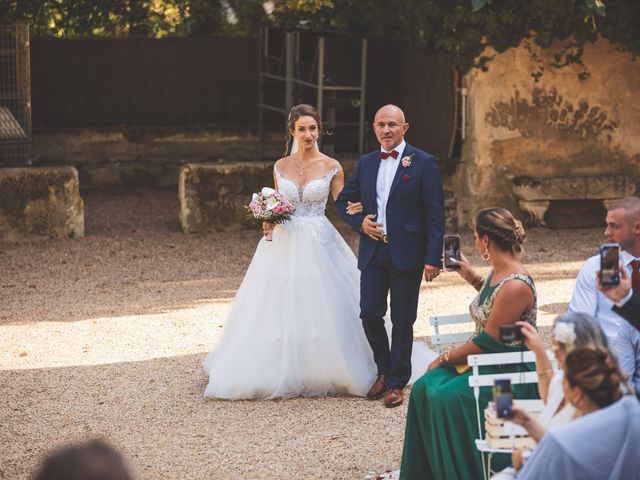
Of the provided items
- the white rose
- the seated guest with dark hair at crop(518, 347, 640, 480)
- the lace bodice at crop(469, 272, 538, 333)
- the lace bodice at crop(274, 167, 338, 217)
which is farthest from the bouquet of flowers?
the seated guest with dark hair at crop(518, 347, 640, 480)

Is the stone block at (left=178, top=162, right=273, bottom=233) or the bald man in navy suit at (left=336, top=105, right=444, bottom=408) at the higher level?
the bald man in navy suit at (left=336, top=105, right=444, bottom=408)

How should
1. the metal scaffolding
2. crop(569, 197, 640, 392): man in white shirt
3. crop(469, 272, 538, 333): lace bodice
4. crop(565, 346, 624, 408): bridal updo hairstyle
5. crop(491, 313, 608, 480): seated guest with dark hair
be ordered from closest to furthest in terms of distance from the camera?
1. crop(565, 346, 624, 408): bridal updo hairstyle
2. crop(491, 313, 608, 480): seated guest with dark hair
3. crop(569, 197, 640, 392): man in white shirt
4. crop(469, 272, 538, 333): lace bodice
5. the metal scaffolding

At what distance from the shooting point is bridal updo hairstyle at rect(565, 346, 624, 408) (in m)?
3.46

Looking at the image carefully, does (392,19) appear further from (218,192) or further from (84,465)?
(84,465)

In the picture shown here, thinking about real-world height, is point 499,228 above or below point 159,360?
above

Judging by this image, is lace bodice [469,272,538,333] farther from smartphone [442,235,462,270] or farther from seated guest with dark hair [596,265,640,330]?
seated guest with dark hair [596,265,640,330]

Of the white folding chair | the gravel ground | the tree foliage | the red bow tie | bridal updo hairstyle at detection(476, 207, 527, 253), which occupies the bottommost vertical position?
the gravel ground

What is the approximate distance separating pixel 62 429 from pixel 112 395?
688mm

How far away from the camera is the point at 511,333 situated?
421 centimetres

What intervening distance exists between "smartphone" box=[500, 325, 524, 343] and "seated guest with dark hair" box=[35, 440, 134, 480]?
1.90m

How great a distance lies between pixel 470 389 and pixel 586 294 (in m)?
0.70

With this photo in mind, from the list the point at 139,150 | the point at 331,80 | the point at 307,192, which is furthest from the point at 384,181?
the point at 139,150

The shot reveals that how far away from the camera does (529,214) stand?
1316 cm

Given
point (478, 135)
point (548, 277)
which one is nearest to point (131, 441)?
point (548, 277)
